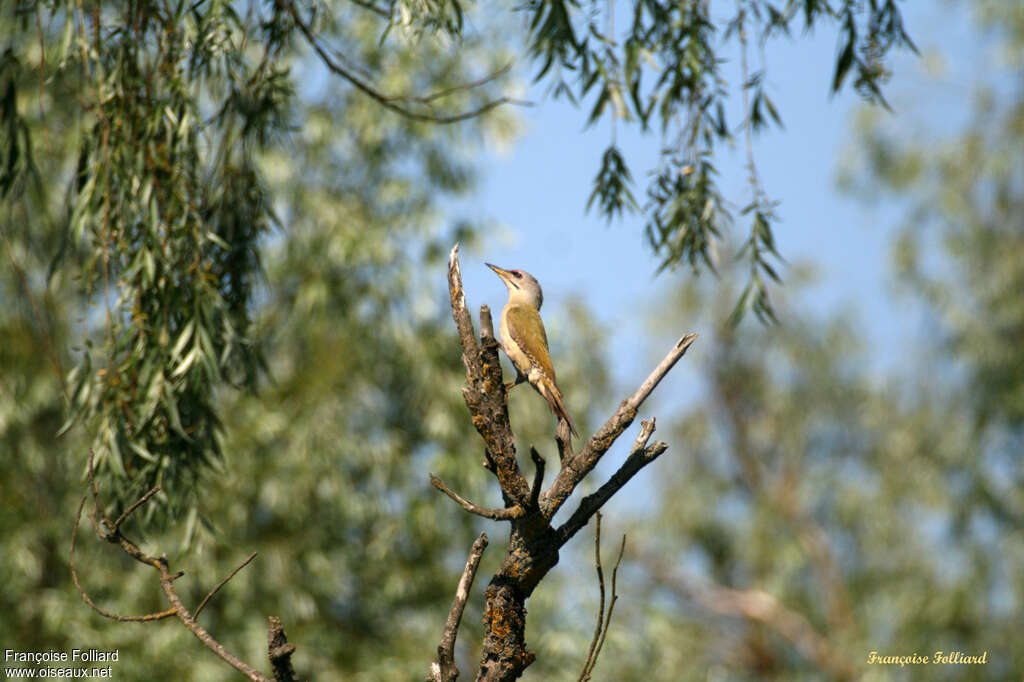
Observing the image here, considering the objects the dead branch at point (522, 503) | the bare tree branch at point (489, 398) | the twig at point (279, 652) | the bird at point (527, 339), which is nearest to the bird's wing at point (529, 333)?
the bird at point (527, 339)

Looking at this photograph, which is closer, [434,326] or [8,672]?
[8,672]

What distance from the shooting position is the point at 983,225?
11.3 metres

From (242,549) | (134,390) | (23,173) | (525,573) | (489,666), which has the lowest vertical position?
(489,666)

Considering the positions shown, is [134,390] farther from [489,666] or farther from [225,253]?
[489,666]

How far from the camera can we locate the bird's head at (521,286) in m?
5.45

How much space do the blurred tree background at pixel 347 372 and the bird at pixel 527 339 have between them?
677 millimetres

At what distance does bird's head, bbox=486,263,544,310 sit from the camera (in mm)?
A: 5449

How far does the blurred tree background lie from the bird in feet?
2.22

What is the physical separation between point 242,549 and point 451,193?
3.81 meters

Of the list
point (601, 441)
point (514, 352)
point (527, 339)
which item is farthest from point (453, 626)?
point (527, 339)

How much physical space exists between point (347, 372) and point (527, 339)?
18.1 ft

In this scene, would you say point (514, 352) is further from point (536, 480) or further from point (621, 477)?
point (536, 480)

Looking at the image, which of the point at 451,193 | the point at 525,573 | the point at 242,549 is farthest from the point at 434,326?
the point at 525,573

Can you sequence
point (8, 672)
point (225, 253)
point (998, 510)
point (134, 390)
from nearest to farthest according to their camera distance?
point (134, 390), point (225, 253), point (8, 672), point (998, 510)
